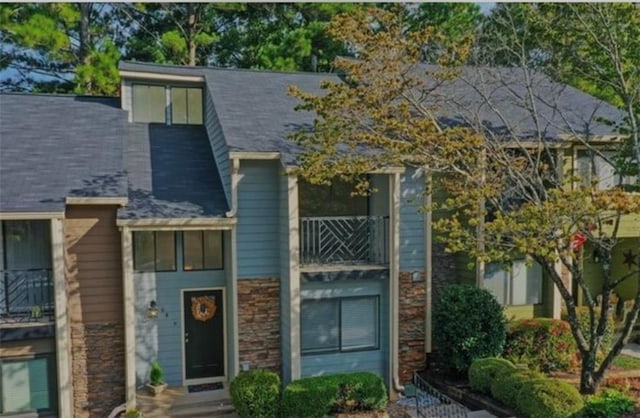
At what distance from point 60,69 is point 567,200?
21.5 m

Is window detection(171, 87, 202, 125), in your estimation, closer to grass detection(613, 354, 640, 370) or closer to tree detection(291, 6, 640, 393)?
tree detection(291, 6, 640, 393)

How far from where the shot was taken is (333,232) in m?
13.2

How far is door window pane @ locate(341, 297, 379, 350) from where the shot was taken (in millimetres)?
12461

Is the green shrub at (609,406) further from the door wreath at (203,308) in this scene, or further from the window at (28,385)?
the window at (28,385)

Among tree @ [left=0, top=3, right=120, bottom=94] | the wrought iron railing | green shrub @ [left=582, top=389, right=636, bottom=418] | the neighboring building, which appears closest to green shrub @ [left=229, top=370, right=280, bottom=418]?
the neighboring building

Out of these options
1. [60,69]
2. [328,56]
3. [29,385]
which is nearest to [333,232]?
[29,385]

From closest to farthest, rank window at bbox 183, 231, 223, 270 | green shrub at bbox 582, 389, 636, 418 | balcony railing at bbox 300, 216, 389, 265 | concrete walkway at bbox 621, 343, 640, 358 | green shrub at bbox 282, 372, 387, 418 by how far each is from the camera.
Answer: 1. green shrub at bbox 582, 389, 636, 418
2. green shrub at bbox 282, 372, 387, 418
3. balcony railing at bbox 300, 216, 389, 265
4. window at bbox 183, 231, 223, 270
5. concrete walkway at bbox 621, 343, 640, 358

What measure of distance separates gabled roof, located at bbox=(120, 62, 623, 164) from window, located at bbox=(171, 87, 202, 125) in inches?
21.1

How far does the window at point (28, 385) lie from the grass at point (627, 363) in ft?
42.8

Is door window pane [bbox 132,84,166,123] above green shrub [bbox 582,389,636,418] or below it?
above

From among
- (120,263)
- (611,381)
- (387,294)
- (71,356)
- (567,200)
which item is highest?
(567,200)

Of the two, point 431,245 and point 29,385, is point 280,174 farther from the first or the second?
point 29,385

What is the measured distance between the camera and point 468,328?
40.8 ft

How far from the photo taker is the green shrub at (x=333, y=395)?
10.8 meters
